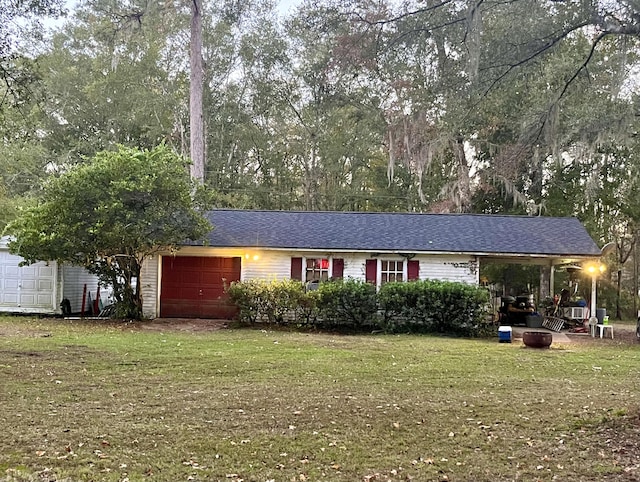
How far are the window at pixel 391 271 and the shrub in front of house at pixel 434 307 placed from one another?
5.02 ft

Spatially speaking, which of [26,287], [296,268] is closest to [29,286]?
[26,287]

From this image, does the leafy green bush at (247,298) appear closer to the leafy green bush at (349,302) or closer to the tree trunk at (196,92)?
the leafy green bush at (349,302)

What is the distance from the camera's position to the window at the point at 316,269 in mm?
16625

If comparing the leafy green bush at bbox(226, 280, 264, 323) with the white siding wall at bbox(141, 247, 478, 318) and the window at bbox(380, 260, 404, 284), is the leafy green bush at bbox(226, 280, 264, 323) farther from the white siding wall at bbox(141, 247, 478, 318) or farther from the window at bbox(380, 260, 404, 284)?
the window at bbox(380, 260, 404, 284)

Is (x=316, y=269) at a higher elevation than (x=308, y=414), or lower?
higher

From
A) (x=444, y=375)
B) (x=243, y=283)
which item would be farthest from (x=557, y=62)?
(x=243, y=283)

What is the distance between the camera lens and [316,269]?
54.8 ft

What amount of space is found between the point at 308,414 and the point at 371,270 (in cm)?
1070

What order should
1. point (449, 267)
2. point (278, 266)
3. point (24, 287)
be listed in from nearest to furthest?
1. point (449, 267)
2. point (278, 266)
3. point (24, 287)

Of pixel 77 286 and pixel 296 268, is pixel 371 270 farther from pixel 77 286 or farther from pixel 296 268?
pixel 77 286

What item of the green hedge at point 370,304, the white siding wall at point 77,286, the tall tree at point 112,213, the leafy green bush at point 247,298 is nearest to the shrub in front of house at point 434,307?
the green hedge at point 370,304

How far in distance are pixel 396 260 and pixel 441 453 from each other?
11791 millimetres

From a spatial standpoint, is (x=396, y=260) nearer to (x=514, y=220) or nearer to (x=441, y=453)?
(x=514, y=220)

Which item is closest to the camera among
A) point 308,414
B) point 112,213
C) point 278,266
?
point 308,414
